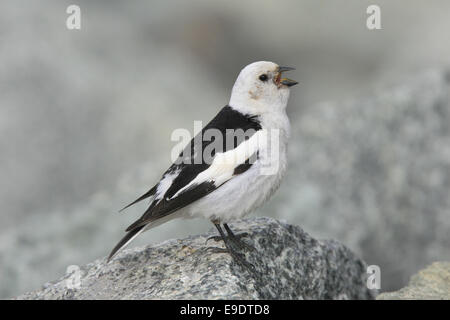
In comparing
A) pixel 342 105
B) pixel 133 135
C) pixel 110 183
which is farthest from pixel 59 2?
pixel 342 105

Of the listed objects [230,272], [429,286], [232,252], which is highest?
→ [232,252]

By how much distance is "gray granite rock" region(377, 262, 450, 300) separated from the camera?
5.27 m

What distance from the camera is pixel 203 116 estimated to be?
35.7 feet

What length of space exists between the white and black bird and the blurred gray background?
241 centimetres

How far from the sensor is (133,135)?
10195 mm

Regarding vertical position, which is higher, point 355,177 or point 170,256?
point 355,177

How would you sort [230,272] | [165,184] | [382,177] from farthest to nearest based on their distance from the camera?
1. [382,177]
2. [165,184]
3. [230,272]

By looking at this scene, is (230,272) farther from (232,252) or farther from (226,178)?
(226,178)

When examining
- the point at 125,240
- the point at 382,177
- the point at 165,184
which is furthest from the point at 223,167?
the point at 382,177

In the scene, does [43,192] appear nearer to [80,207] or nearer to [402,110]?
[80,207]

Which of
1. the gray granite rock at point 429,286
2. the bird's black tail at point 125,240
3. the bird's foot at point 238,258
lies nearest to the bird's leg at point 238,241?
the bird's foot at point 238,258

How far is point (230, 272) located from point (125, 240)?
2.44ft

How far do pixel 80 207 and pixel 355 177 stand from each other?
3.13m
